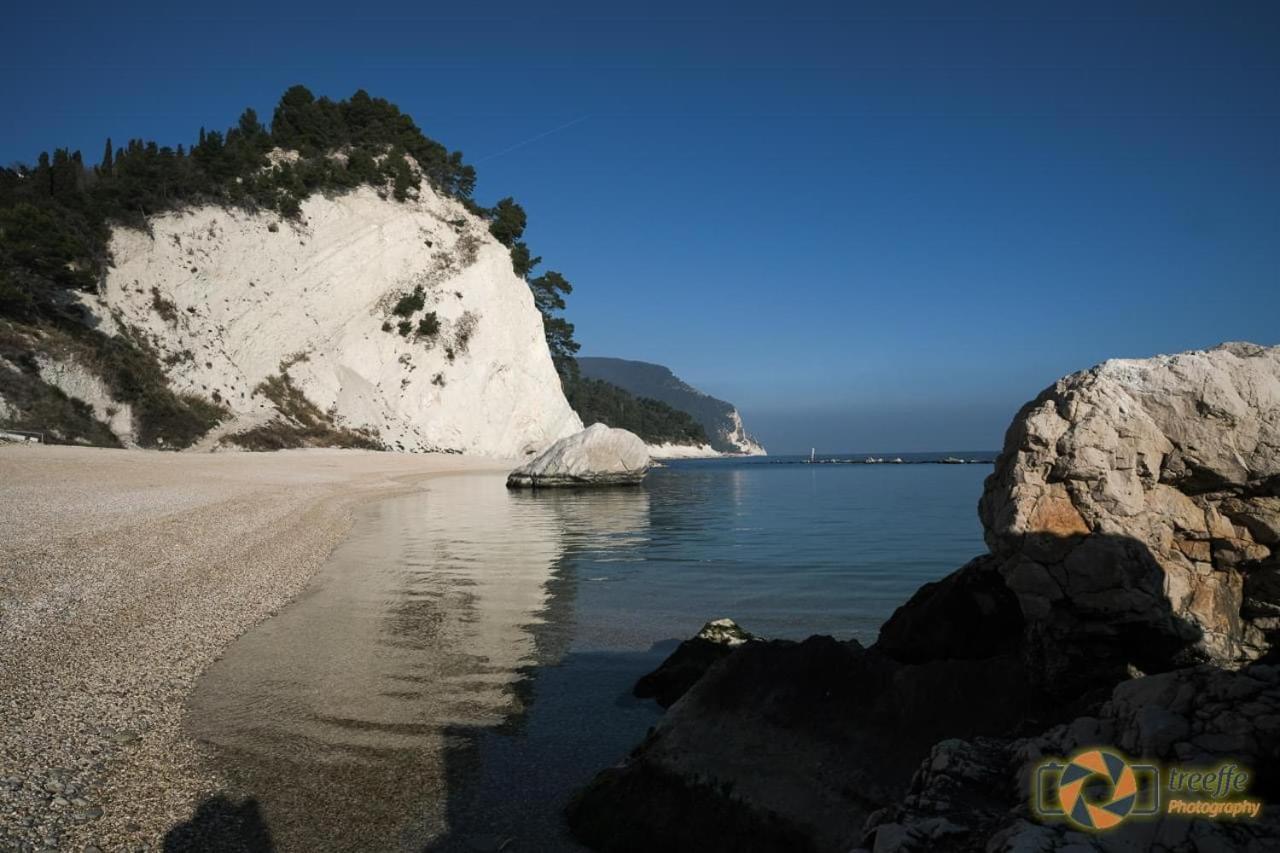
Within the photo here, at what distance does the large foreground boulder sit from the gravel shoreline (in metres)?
14.3

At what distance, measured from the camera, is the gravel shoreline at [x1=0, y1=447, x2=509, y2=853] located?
3.90m

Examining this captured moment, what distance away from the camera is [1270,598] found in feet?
12.8

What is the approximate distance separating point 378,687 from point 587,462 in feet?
90.9

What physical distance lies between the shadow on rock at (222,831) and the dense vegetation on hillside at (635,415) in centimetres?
9103

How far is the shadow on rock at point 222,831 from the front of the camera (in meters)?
3.60

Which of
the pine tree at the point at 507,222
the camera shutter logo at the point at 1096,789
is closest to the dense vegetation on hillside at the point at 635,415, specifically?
the pine tree at the point at 507,222

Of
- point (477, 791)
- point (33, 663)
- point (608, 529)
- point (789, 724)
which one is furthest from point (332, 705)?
point (608, 529)

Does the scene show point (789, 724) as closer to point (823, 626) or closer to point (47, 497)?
point (823, 626)

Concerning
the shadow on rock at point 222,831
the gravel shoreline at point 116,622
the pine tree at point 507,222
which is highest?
the pine tree at point 507,222

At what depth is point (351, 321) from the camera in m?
49.3

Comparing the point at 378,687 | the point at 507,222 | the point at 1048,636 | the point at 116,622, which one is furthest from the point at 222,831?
the point at 507,222

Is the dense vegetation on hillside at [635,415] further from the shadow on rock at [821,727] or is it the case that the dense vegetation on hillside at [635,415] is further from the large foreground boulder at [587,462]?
the shadow on rock at [821,727]

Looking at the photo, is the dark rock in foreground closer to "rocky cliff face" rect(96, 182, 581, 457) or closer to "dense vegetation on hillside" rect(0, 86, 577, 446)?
"dense vegetation on hillside" rect(0, 86, 577, 446)

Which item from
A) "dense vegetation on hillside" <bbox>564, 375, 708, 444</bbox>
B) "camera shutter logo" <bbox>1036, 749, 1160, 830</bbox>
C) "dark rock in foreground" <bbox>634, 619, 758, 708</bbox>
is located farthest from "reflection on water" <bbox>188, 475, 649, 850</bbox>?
"dense vegetation on hillside" <bbox>564, 375, 708, 444</bbox>
